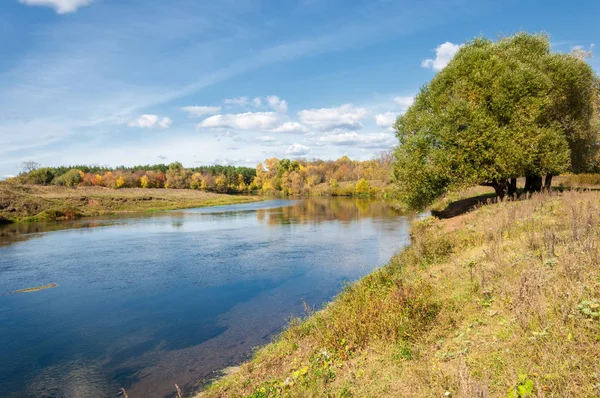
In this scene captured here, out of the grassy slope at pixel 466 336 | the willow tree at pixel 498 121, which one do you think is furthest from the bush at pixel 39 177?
the grassy slope at pixel 466 336

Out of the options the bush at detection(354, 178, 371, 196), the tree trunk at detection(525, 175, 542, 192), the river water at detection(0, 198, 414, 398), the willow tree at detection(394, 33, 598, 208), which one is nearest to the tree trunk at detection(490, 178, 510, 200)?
the willow tree at detection(394, 33, 598, 208)

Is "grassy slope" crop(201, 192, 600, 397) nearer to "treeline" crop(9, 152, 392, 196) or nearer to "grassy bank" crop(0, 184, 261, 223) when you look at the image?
"grassy bank" crop(0, 184, 261, 223)

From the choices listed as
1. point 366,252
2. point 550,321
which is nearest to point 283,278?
point 366,252

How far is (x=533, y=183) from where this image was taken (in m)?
29.5

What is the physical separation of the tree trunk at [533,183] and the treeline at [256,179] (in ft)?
194

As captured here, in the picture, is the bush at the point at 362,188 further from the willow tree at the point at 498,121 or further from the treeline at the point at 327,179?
the willow tree at the point at 498,121

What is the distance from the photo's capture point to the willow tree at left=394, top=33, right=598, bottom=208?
23547mm

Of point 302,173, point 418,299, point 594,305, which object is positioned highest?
point 302,173

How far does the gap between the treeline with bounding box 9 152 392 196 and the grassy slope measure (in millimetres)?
80533

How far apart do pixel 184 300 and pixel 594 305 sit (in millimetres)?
15326

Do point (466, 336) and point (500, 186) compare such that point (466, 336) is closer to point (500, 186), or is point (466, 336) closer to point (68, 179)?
point (500, 186)

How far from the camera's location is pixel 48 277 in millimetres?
20812

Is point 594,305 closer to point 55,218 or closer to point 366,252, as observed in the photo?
point 366,252

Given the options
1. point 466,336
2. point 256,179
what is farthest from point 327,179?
point 466,336
